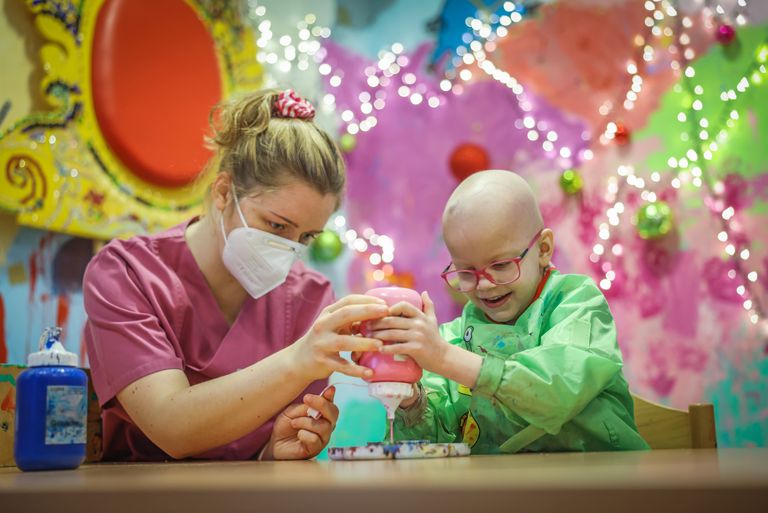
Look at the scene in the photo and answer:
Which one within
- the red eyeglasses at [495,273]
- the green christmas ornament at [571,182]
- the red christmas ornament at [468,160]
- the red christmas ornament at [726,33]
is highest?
the red christmas ornament at [726,33]

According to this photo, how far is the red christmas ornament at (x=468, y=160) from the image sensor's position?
3.52 m

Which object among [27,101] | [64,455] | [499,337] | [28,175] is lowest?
[64,455]

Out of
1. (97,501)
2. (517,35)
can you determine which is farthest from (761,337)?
(97,501)

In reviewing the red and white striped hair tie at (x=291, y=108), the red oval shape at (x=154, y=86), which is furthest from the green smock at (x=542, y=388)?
the red oval shape at (x=154, y=86)

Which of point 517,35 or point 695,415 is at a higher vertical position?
point 517,35

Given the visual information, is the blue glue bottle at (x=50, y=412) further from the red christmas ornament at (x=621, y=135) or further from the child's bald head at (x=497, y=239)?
the red christmas ornament at (x=621, y=135)

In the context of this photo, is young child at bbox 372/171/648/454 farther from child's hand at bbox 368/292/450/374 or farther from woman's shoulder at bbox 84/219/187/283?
woman's shoulder at bbox 84/219/187/283

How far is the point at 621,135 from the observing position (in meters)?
3.34

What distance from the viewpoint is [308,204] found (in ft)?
5.80

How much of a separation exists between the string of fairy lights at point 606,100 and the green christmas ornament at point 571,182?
0.07m

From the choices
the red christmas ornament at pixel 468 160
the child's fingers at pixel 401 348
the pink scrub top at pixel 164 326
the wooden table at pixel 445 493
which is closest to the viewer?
the wooden table at pixel 445 493

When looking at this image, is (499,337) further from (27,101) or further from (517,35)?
(517,35)

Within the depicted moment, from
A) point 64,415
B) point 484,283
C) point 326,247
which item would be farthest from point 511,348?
point 326,247

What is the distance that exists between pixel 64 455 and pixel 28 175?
4.44ft
